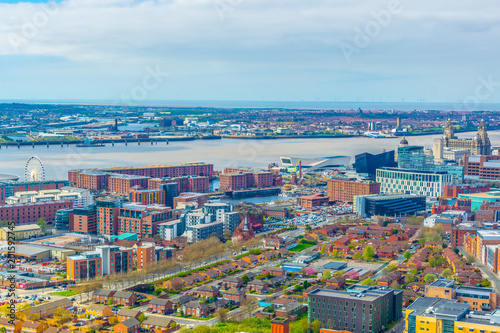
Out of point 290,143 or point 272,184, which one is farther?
point 290,143

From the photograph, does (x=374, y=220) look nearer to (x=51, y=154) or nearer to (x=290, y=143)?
(x=51, y=154)

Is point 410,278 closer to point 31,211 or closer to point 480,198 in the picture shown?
point 480,198

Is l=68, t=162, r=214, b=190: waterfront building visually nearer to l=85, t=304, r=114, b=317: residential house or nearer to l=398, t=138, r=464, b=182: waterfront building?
l=398, t=138, r=464, b=182: waterfront building

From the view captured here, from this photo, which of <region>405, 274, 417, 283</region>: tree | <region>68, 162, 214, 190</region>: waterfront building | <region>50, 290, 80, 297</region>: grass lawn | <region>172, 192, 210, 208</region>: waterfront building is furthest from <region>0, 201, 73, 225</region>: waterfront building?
<region>405, 274, 417, 283</region>: tree

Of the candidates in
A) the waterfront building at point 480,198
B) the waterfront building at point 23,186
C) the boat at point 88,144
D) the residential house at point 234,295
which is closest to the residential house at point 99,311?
the residential house at point 234,295

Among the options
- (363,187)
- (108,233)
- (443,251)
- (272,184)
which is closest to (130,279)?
(108,233)

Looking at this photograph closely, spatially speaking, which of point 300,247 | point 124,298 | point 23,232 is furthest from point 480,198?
point 124,298

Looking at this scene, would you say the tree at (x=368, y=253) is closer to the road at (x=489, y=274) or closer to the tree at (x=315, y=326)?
the road at (x=489, y=274)
